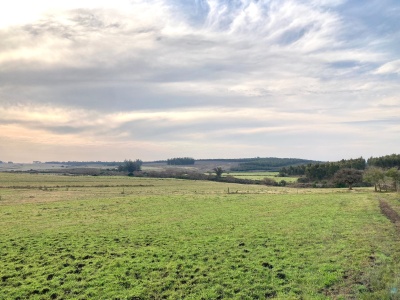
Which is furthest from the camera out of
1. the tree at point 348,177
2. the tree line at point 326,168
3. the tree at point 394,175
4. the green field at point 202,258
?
the tree line at point 326,168

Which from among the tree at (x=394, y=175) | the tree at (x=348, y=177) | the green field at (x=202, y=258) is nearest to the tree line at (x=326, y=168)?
the tree at (x=348, y=177)

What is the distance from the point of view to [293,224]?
32.9 meters

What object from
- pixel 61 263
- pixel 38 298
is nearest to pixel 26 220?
pixel 61 263

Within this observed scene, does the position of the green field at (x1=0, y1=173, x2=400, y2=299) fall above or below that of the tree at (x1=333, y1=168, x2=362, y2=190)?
below

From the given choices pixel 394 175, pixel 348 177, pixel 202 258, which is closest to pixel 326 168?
pixel 348 177

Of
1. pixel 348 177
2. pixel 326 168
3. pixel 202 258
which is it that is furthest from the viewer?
pixel 326 168

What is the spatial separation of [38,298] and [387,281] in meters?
16.3

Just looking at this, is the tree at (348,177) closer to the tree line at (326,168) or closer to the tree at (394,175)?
the tree at (394,175)

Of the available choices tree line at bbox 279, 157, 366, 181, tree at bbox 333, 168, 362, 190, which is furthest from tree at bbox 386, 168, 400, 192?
tree line at bbox 279, 157, 366, 181

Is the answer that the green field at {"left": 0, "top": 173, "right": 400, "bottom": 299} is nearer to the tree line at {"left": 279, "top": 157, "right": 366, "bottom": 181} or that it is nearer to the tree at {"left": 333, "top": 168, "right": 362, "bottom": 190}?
the tree at {"left": 333, "top": 168, "right": 362, "bottom": 190}

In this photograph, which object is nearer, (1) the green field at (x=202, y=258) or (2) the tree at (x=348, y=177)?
(1) the green field at (x=202, y=258)

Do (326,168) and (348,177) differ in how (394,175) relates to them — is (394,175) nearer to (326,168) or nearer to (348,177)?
(348,177)

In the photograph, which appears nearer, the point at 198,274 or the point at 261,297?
the point at 261,297

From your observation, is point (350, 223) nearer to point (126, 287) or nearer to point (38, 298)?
point (126, 287)
